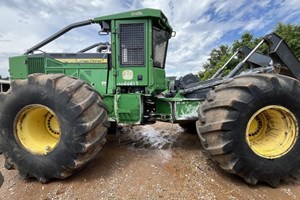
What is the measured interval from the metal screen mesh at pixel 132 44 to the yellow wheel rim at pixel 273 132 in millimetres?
2091

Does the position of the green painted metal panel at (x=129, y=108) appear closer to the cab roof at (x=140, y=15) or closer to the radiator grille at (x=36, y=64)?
the cab roof at (x=140, y=15)

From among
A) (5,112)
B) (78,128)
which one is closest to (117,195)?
(78,128)

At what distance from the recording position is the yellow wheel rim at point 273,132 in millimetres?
2979

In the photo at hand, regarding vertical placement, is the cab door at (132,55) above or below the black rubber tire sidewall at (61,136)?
above

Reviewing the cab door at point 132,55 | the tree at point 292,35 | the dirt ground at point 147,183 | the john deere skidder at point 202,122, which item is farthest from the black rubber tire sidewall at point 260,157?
the tree at point 292,35

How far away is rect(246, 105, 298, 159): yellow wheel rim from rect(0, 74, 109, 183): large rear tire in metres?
2.04

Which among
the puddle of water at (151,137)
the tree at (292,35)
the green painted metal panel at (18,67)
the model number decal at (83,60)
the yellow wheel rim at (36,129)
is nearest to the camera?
the yellow wheel rim at (36,129)

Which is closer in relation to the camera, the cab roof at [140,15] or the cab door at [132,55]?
the cab roof at [140,15]

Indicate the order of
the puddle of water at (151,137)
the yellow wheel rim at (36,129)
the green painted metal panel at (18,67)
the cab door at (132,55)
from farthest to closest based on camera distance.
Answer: the puddle of water at (151,137) < the green painted metal panel at (18,67) < the cab door at (132,55) < the yellow wheel rim at (36,129)

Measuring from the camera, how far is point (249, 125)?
2.90 m

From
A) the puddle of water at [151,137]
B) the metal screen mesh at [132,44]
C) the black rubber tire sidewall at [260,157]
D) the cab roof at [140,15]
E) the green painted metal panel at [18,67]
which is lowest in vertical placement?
the puddle of water at [151,137]

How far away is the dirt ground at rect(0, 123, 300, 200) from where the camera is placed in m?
2.66

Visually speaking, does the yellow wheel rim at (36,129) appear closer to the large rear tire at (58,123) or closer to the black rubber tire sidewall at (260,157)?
the large rear tire at (58,123)

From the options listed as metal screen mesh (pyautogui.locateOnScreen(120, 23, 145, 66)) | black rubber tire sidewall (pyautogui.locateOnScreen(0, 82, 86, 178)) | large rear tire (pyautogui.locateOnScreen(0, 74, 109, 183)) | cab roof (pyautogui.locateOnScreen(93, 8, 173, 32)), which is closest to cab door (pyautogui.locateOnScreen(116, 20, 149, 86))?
metal screen mesh (pyautogui.locateOnScreen(120, 23, 145, 66))
